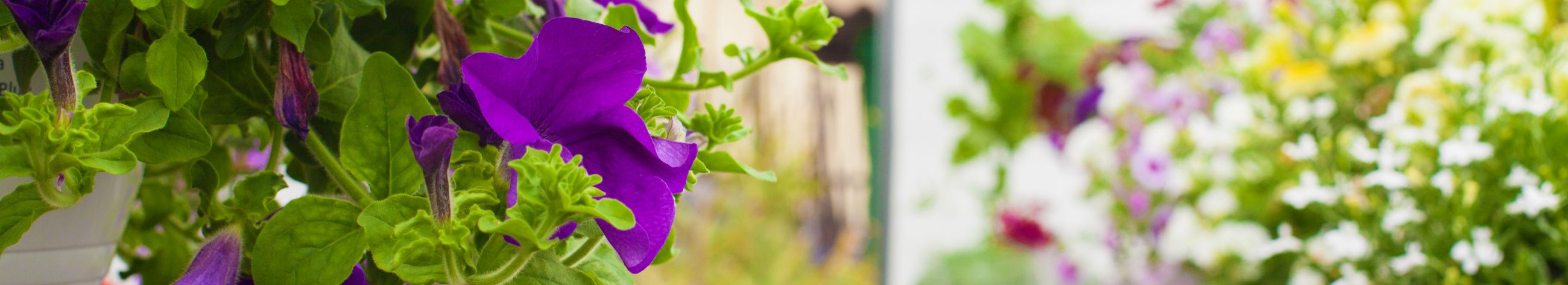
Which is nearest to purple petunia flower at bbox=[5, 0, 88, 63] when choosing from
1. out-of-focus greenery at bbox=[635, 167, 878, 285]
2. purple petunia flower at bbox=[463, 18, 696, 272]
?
purple petunia flower at bbox=[463, 18, 696, 272]

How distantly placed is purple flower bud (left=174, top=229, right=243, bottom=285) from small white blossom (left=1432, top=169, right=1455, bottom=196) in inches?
30.8

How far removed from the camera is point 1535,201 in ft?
2.10

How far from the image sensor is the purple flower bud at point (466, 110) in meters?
0.21

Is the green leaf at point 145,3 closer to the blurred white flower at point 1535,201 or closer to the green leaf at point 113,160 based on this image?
the green leaf at point 113,160

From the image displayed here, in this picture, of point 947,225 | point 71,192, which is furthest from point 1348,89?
point 947,225

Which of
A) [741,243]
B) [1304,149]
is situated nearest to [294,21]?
[1304,149]

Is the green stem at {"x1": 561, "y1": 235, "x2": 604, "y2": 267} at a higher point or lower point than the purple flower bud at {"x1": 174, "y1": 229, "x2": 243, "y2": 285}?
higher

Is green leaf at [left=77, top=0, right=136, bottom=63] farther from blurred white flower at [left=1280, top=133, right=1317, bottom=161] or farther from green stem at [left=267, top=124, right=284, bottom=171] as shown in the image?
blurred white flower at [left=1280, top=133, right=1317, bottom=161]

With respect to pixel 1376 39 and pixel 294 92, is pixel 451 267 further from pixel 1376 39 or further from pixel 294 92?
pixel 1376 39

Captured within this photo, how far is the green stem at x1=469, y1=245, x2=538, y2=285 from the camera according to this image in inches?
7.8

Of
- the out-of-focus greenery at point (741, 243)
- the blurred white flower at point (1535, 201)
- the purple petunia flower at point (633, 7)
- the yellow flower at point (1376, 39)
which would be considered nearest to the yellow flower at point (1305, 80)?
the yellow flower at point (1376, 39)

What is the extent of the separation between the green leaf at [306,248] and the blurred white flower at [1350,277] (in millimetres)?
840

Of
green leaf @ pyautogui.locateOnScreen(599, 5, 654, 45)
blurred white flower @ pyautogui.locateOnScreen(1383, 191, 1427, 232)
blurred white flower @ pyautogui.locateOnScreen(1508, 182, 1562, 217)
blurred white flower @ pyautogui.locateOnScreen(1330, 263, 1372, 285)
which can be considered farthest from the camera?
blurred white flower @ pyautogui.locateOnScreen(1330, 263, 1372, 285)

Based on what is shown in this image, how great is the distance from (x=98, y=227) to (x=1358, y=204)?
2.91ft
